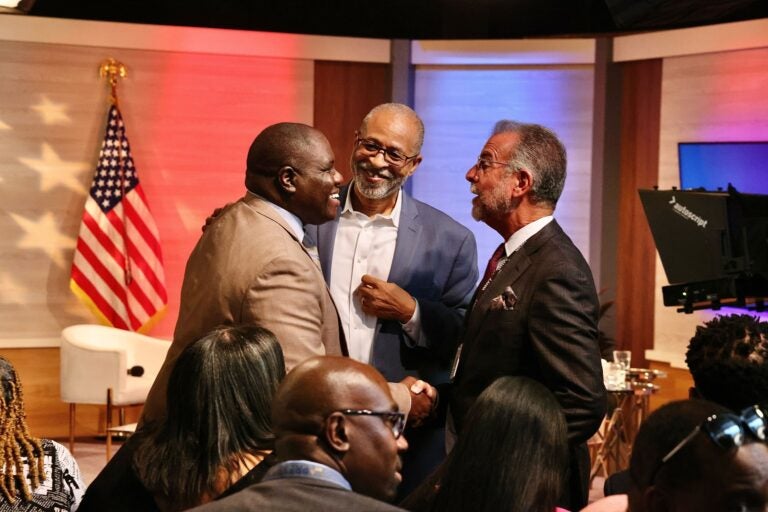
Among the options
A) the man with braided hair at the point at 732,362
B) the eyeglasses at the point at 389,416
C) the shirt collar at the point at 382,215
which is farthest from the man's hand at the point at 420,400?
the eyeglasses at the point at 389,416

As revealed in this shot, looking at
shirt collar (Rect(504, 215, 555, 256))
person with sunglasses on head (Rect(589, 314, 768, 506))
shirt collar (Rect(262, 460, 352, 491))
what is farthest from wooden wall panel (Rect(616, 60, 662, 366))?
shirt collar (Rect(262, 460, 352, 491))

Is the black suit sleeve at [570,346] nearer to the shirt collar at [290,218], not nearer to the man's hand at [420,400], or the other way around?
the man's hand at [420,400]

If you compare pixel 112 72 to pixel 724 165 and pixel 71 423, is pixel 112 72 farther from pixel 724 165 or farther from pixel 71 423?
pixel 724 165

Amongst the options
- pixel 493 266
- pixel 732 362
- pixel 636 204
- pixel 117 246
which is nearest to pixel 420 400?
pixel 493 266

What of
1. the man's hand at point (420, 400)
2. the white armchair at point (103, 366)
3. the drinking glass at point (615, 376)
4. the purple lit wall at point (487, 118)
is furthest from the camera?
the purple lit wall at point (487, 118)

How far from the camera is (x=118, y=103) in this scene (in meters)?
7.45

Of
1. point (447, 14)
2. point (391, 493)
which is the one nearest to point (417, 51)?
point (447, 14)

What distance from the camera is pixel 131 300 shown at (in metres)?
7.30

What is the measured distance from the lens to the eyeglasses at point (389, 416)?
178 cm

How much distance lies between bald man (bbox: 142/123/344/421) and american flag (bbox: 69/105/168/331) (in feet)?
14.3

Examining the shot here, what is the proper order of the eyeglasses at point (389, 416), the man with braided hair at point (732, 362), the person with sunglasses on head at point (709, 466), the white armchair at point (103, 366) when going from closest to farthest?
1. the person with sunglasses on head at point (709, 466)
2. the eyeglasses at point (389, 416)
3. the man with braided hair at point (732, 362)
4. the white armchair at point (103, 366)

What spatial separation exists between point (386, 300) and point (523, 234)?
0.55m

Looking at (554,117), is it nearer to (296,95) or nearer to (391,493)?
(296,95)

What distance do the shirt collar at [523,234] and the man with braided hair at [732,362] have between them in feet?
2.33
